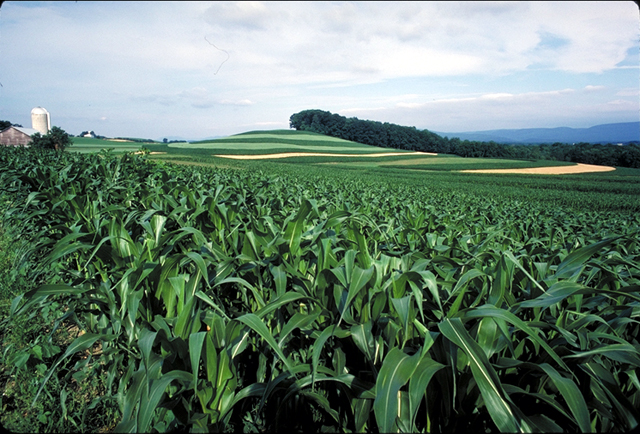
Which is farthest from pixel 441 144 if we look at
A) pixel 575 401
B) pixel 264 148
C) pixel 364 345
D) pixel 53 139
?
pixel 575 401

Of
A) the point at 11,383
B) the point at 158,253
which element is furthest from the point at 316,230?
the point at 11,383

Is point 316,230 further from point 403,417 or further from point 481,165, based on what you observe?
point 481,165

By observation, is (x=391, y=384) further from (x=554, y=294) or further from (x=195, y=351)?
(x=554, y=294)

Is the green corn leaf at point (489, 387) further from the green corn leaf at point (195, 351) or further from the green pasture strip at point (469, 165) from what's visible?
the green pasture strip at point (469, 165)

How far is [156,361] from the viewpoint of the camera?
5.40ft

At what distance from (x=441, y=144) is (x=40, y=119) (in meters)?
98.7

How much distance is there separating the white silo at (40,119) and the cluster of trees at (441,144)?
74851 millimetres

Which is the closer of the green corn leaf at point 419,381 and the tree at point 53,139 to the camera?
the green corn leaf at point 419,381

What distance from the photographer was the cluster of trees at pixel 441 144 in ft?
213

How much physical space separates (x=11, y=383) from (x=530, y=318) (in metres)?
3.74

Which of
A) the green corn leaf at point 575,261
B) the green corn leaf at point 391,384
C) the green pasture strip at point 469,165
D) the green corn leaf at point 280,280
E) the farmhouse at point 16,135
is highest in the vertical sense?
the farmhouse at point 16,135

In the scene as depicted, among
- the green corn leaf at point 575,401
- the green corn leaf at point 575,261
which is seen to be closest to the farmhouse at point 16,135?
the green corn leaf at point 575,261

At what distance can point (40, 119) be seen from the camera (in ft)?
220

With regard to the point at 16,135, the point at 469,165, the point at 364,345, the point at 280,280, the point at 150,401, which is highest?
the point at 16,135
